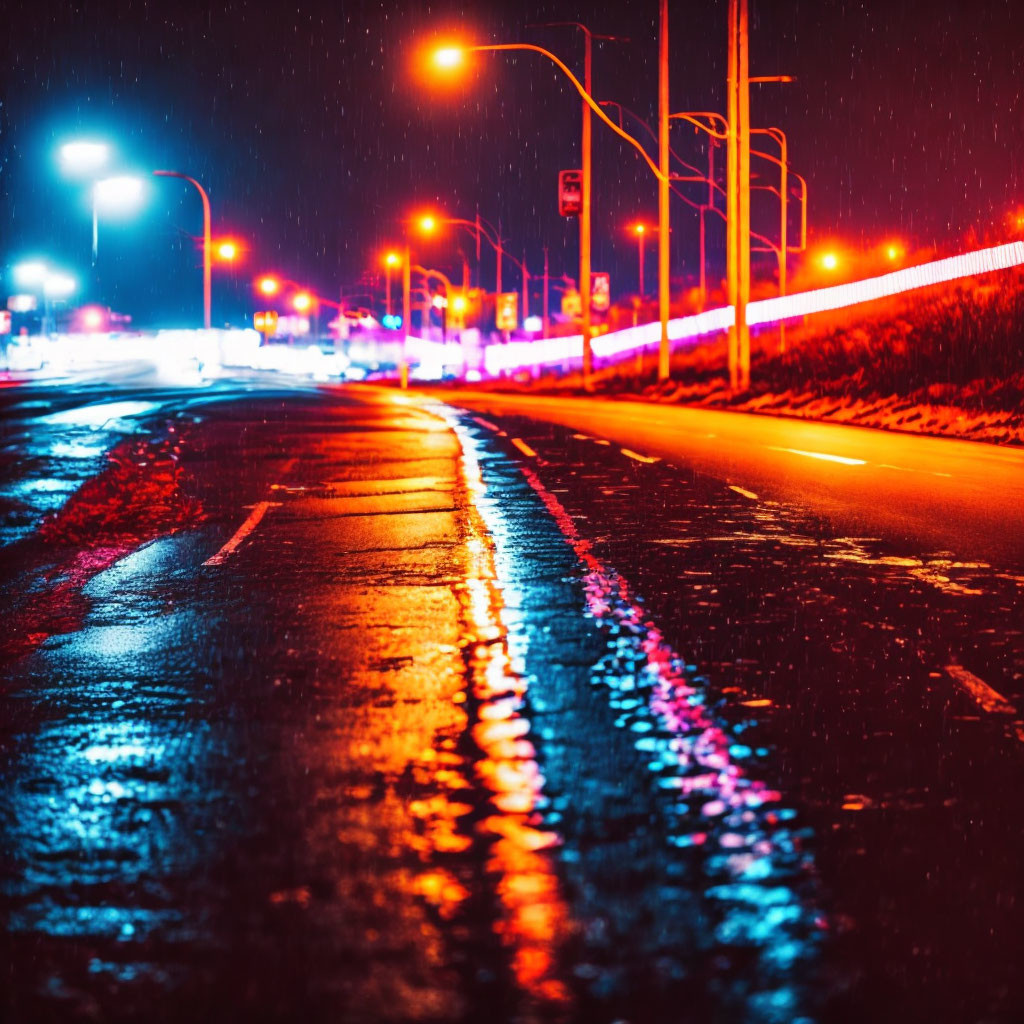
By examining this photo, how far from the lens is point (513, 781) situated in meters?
5.91

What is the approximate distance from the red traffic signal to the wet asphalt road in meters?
42.3

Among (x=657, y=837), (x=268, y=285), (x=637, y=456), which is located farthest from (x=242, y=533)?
(x=268, y=285)

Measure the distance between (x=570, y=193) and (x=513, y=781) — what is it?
163 feet

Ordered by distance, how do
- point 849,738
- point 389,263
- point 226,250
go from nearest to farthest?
point 849,738 < point 226,250 < point 389,263

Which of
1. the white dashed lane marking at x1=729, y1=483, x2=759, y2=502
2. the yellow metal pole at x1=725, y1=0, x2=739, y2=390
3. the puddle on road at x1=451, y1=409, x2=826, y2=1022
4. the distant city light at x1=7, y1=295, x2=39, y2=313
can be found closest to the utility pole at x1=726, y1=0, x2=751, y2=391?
the yellow metal pole at x1=725, y1=0, x2=739, y2=390

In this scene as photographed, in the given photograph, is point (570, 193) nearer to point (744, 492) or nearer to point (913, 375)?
point (913, 375)

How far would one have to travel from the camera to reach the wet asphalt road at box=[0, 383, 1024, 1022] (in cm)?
→ 409

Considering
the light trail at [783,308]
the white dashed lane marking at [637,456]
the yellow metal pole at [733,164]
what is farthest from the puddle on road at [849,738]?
the light trail at [783,308]

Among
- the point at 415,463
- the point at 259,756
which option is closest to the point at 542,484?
the point at 415,463

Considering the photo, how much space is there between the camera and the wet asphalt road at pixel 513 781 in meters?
4.09

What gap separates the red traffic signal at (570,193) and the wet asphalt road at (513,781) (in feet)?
139

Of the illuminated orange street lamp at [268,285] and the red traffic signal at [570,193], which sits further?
the illuminated orange street lamp at [268,285]

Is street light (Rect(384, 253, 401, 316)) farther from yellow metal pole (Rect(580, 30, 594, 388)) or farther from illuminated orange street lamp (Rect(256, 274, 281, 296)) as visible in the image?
yellow metal pole (Rect(580, 30, 594, 388))

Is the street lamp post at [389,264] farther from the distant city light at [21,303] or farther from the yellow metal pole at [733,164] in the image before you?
the distant city light at [21,303]
